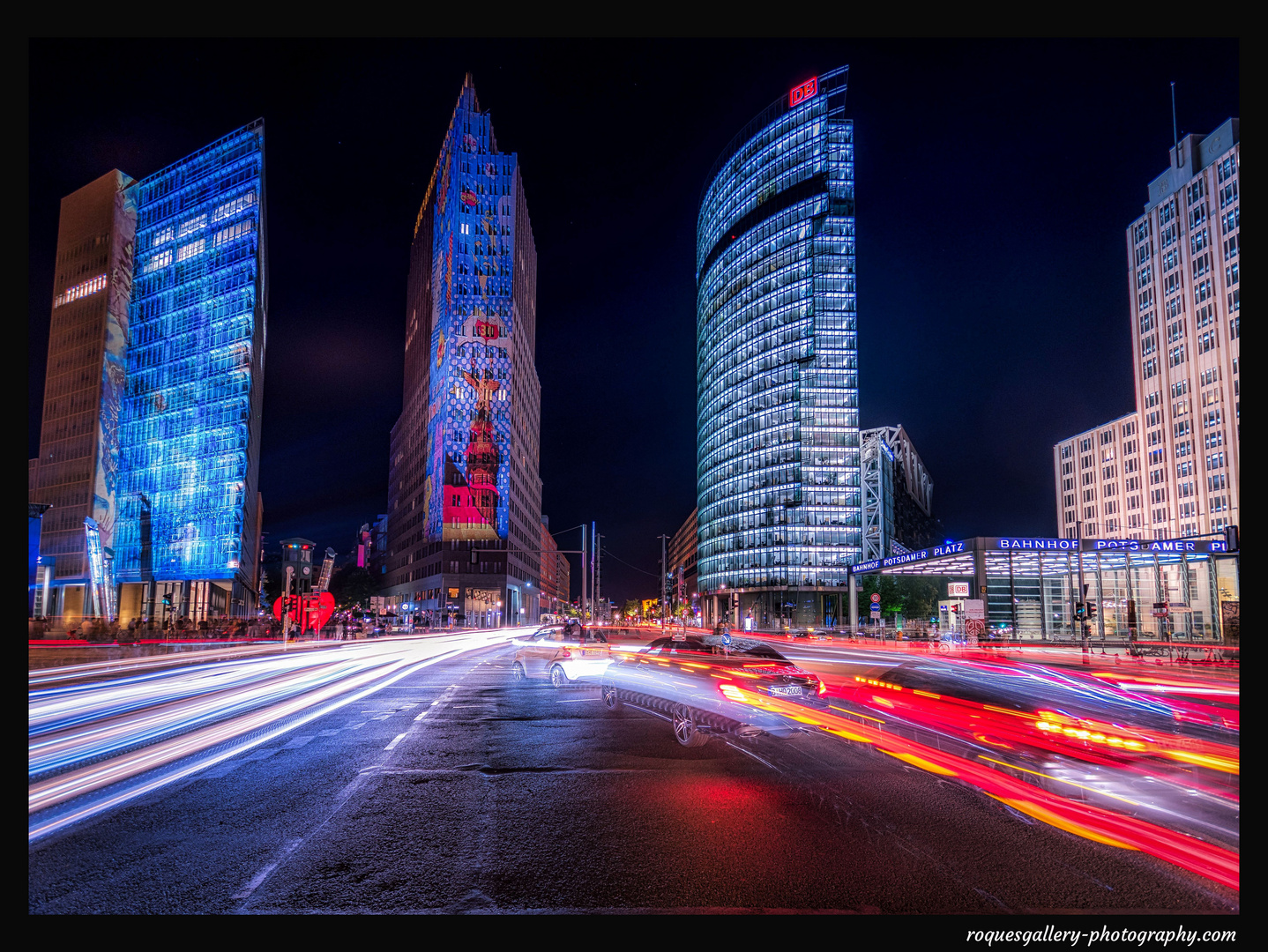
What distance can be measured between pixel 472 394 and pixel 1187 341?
96960 millimetres

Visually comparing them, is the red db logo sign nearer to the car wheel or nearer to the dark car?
the dark car

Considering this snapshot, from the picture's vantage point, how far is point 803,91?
410ft

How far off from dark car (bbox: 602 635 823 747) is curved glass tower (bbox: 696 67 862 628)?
92.6m

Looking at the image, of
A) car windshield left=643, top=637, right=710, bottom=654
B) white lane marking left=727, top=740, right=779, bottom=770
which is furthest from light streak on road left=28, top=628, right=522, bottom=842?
white lane marking left=727, top=740, right=779, bottom=770

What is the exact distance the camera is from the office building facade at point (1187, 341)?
87750 mm

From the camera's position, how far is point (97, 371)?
8531 cm

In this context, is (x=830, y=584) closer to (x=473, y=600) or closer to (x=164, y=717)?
(x=473, y=600)

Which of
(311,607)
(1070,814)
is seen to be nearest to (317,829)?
(1070,814)

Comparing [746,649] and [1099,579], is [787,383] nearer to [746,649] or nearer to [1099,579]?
[1099,579]

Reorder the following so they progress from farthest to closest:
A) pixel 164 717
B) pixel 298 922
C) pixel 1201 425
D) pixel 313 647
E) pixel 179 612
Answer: pixel 1201 425
pixel 179 612
pixel 313 647
pixel 164 717
pixel 298 922

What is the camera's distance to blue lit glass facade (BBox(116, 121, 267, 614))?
8369 centimetres

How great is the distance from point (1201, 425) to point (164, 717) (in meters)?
113

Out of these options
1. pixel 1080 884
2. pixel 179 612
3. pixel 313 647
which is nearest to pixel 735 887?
pixel 1080 884
